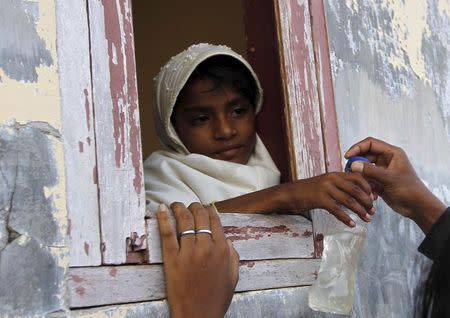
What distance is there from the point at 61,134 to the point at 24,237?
0.76 ft

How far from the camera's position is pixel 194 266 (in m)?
1.74

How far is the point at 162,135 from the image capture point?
2471mm

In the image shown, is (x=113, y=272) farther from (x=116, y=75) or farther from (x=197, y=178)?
(x=197, y=178)

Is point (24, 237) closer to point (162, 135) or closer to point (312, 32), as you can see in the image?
point (162, 135)

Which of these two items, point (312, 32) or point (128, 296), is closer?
point (128, 296)

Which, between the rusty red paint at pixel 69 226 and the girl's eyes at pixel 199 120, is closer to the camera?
the rusty red paint at pixel 69 226

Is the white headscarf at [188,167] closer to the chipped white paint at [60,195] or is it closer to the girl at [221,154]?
the girl at [221,154]

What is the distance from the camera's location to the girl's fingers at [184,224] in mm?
1749

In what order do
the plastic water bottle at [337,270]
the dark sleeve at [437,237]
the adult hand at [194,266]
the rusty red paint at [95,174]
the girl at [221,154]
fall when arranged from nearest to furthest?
1. the rusty red paint at [95,174]
2. the adult hand at [194,266]
3. the girl at [221,154]
4. the plastic water bottle at [337,270]
5. the dark sleeve at [437,237]

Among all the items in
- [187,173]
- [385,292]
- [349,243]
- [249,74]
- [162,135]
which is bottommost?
[385,292]

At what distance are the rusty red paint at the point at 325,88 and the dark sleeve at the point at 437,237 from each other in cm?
39

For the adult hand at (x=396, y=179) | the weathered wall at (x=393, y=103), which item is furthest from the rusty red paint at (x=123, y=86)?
the weathered wall at (x=393, y=103)

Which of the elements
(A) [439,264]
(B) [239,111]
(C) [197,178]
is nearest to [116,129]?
(C) [197,178]

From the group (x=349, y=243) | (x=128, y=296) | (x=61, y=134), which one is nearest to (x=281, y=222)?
(x=349, y=243)
